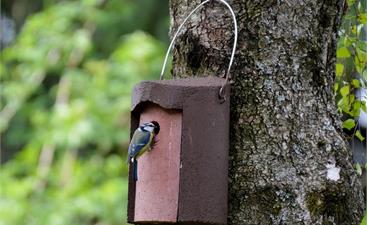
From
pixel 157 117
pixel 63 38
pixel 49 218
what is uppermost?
pixel 63 38

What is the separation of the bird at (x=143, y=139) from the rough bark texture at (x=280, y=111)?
0.54ft

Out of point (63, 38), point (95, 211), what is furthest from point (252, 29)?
point (63, 38)

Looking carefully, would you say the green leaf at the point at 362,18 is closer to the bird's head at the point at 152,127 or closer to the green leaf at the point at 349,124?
the green leaf at the point at 349,124

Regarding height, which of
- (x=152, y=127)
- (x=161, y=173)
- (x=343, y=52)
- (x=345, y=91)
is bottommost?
(x=161, y=173)

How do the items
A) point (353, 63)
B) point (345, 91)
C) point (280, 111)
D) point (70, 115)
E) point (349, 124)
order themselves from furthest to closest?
1. point (70, 115)
2. point (353, 63)
3. point (345, 91)
4. point (349, 124)
5. point (280, 111)

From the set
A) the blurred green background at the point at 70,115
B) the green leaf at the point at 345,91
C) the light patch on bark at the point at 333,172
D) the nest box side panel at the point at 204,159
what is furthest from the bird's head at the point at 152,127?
the blurred green background at the point at 70,115

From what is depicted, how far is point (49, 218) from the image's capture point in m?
5.50

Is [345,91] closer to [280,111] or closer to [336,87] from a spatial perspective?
[336,87]

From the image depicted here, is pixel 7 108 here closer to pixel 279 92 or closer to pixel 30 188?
pixel 30 188

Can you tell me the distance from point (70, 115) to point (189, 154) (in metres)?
3.57

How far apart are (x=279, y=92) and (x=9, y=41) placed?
526 centimetres

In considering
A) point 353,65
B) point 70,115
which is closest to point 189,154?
point 353,65

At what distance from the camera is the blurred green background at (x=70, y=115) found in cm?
556

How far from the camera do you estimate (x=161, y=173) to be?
Result: 2.15 metres
